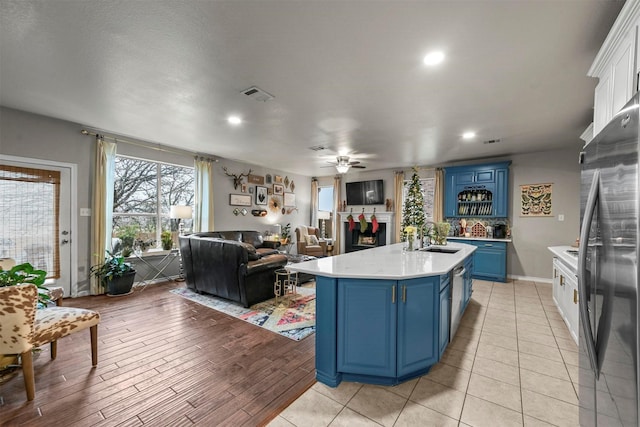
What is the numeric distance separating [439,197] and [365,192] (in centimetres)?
205

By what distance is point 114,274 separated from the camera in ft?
13.6

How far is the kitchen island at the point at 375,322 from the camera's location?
6.39ft

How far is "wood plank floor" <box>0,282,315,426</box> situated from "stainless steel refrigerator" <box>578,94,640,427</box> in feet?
5.53

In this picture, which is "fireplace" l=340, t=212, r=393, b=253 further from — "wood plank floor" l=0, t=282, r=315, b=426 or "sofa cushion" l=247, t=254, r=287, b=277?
"wood plank floor" l=0, t=282, r=315, b=426

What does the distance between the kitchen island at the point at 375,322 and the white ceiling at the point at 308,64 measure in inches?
69.4

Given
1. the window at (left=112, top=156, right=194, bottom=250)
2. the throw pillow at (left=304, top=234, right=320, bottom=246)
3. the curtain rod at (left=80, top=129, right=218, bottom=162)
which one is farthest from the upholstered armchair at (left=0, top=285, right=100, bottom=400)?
the throw pillow at (left=304, top=234, right=320, bottom=246)

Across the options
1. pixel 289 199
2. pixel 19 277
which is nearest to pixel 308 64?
pixel 19 277

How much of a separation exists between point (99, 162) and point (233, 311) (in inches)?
129

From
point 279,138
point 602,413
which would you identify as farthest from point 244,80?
point 602,413

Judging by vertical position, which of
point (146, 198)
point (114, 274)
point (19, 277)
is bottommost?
point (114, 274)

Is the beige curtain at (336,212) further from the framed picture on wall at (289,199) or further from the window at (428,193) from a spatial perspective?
the window at (428,193)

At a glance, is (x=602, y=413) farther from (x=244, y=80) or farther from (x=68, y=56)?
(x=68, y=56)

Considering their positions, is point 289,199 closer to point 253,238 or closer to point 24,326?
point 253,238

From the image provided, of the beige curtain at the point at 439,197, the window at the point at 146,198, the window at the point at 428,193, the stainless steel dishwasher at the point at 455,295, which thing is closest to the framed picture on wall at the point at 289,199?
the window at the point at 146,198
